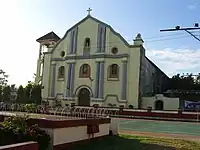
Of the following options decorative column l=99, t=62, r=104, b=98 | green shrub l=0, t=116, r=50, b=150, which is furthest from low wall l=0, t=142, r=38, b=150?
decorative column l=99, t=62, r=104, b=98

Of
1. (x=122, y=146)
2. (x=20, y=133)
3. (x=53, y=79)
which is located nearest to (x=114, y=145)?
(x=122, y=146)

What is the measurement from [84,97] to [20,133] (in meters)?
35.5

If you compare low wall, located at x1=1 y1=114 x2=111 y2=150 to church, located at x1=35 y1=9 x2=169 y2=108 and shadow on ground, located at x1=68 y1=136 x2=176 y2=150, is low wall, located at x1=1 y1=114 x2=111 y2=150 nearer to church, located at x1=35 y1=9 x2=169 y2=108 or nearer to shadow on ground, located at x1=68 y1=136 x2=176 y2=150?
shadow on ground, located at x1=68 y1=136 x2=176 y2=150

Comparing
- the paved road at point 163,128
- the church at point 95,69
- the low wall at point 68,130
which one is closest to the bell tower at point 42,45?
the church at point 95,69

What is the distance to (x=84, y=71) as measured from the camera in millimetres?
44031

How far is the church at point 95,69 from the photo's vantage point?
133 feet

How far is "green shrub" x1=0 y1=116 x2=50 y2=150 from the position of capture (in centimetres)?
786

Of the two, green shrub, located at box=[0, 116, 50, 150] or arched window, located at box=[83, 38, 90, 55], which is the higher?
arched window, located at box=[83, 38, 90, 55]

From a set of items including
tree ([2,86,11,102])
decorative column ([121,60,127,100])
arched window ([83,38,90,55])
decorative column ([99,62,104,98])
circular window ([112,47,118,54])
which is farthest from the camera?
tree ([2,86,11,102])

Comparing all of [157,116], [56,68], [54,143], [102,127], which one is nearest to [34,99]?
[56,68]

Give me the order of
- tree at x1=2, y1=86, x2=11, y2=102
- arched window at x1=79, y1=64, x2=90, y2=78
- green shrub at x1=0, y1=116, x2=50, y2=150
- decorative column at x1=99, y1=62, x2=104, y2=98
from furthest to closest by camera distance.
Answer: tree at x1=2, y1=86, x2=11, y2=102 → arched window at x1=79, y1=64, x2=90, y2=78 → decorative column at x1=99, y1=62, x2=104, y2=98 → green shrub at x1=0, y1=116, x2=50, y2=150

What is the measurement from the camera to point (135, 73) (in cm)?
4025

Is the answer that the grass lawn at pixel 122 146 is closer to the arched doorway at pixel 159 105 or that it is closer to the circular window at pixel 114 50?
the arched doorway at pixel 159 105

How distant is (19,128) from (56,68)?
127 ft
